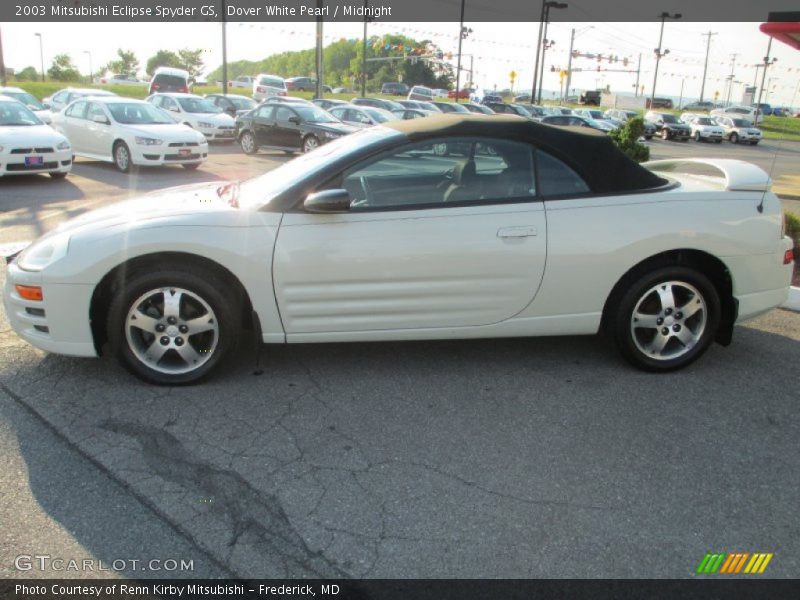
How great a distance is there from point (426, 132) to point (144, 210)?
5.88 feet

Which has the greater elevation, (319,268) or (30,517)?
(319,268)

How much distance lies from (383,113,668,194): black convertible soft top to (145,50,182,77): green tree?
108552 millimetres

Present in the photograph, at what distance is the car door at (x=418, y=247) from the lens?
3.79m

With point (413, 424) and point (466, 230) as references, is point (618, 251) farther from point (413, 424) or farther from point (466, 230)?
point (413, 424)

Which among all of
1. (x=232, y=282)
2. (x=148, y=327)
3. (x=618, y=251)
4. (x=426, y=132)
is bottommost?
(x=148, y=327)

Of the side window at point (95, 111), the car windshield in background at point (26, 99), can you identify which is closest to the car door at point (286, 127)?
the side window at point (95, 111)

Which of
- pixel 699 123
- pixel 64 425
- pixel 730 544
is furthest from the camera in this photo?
pixel 699 123

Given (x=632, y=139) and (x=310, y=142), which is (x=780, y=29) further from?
(x=310, y=142)

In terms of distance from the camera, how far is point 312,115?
18.2 m

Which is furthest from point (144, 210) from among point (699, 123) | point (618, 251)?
point (699, 123)

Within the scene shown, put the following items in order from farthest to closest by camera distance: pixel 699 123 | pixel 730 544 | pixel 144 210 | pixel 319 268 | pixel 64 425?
pixel 699 123 → pixel 144 210 → pixel 319 268 → pixel 64 425 → pixel 730 544

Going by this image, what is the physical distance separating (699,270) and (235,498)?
10.2 ft

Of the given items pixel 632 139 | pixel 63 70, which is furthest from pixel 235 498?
pixel 63 70

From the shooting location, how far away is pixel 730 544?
2.66 metres
